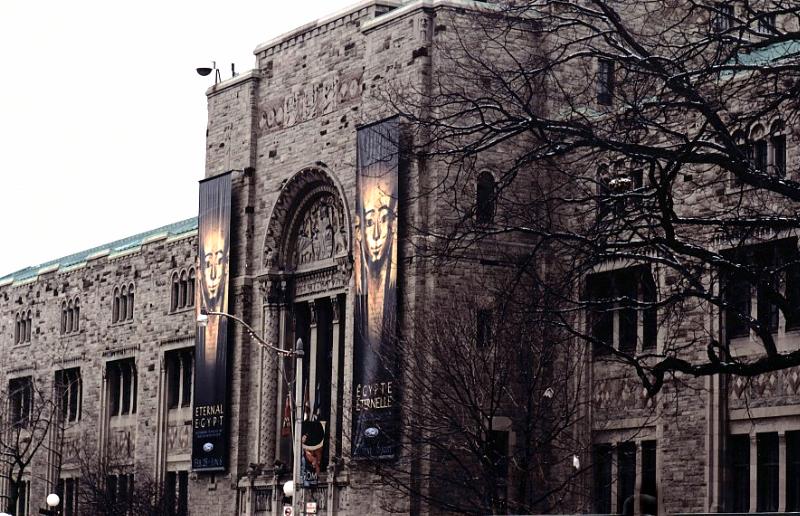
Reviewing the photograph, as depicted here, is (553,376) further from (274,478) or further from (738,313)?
(738,313)

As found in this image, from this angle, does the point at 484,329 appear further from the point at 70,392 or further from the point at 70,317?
the point at 70,317

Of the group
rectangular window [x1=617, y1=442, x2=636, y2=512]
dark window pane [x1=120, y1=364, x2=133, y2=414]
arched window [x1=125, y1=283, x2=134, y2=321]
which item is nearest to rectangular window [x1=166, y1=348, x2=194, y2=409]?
arched window [x1=125, y1=283, x2=134, y2=321]

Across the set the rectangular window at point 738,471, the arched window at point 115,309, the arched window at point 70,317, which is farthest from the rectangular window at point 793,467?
the arched window at point 70,317

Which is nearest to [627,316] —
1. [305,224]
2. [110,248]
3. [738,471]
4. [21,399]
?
[738,471]

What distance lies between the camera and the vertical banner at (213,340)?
221 ft

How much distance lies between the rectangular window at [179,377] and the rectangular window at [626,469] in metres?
26.2

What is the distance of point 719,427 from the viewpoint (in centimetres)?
4825

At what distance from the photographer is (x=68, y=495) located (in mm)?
85312

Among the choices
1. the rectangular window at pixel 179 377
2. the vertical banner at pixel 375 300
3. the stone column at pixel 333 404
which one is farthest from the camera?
the rectangular window at pixel 179 377

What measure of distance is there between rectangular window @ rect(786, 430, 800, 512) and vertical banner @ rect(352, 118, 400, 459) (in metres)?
12.2

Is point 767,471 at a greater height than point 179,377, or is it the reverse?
point 179,377

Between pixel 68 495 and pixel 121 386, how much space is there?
316 inches

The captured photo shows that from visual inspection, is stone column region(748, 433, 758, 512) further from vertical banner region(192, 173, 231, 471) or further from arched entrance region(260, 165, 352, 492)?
vertical banner region(192, 173, 231, 471)

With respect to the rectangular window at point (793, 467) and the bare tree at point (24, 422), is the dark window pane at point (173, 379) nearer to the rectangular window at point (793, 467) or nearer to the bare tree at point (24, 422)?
the bare tree at point (24, 422)
